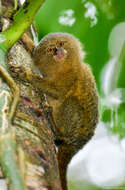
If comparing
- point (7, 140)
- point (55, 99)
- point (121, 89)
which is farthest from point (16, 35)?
point (121, 89)

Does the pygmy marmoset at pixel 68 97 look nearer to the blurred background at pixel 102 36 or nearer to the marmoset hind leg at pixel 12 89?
the blurred background at pixel 102 36

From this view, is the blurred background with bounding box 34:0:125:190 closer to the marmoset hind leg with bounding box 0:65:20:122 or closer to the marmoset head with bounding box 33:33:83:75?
the marmoset head with bounding box 33:33:83:75

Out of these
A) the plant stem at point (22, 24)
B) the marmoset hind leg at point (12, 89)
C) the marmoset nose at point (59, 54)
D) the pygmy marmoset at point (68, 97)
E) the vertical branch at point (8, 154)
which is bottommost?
the vertical branch at point (8, 154)

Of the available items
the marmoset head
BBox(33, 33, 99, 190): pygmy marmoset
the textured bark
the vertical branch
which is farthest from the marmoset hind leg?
the marmoset head

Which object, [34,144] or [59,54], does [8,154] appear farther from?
[59,54]

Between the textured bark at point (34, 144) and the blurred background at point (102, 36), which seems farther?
the blurred background at point (102, 36)

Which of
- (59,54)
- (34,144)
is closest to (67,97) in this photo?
(59,54)

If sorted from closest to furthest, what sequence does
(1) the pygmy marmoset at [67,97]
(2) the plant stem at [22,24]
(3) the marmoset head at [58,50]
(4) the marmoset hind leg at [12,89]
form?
(4) the marmoset hind leg at [12,89]
(2) the plant stem at [22,24]
(1) the pygmy marmoset at [67,97]
(3) the marmoset head at [58,50]

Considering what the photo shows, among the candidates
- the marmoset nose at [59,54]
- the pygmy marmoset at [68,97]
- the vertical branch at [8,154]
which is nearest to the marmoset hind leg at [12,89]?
the vertical branch at [8,154]

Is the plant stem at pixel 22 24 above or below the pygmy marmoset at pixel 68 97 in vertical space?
below
